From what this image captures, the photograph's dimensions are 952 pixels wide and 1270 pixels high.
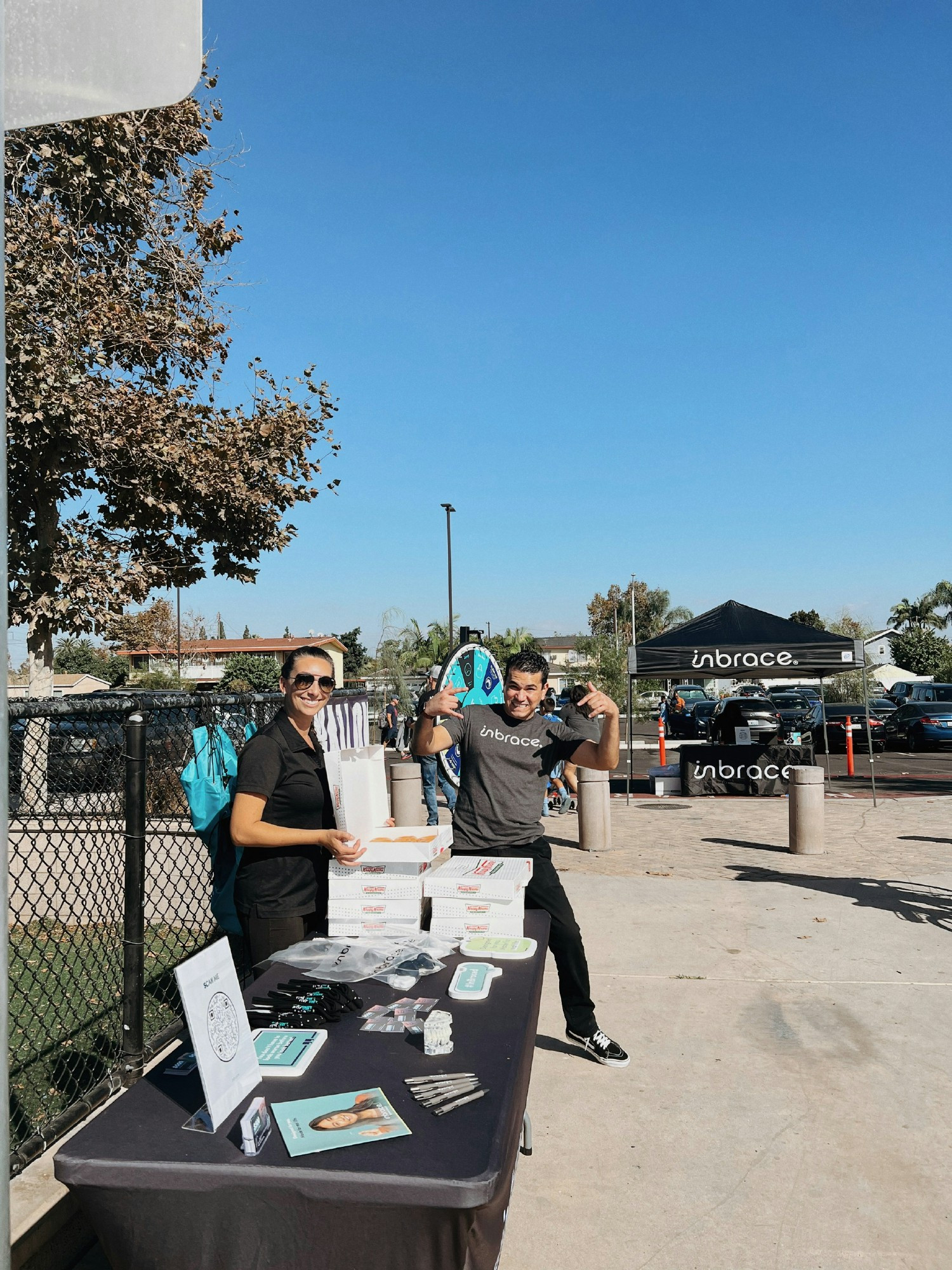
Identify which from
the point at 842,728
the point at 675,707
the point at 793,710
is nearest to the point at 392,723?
the point at 675,707

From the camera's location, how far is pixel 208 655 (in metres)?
74.2

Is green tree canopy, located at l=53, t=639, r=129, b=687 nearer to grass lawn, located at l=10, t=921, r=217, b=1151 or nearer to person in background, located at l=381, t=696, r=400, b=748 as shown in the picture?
person in background, located at l=381, t=696, r=400, b=748

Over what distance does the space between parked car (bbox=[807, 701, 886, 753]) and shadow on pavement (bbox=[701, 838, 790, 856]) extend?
41.7 ft

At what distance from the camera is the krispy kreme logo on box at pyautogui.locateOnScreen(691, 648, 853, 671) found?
14930 millimetres

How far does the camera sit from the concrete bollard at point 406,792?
1105 cm

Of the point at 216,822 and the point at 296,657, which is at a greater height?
the point at 296,657

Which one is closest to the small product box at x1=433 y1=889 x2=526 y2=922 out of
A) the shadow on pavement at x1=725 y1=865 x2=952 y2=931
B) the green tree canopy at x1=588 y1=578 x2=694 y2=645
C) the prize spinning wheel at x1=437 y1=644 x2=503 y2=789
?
the prize spinning wheel at x1=437 y1=644 x2=503 y2=789

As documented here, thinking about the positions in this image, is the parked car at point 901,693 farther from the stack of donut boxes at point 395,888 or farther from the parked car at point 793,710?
the stack of donut boxes at point 395,888

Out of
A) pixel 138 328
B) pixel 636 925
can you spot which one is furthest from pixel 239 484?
pixel 636 925

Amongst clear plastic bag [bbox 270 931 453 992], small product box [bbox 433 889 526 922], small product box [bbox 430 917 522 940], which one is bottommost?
clear plastic bag [bbox 270 931 453 992]

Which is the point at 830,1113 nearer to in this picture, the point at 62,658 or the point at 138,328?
the point at 138,328

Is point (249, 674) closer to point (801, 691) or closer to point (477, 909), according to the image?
point (801, 691)

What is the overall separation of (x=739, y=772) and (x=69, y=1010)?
1272 centimetres

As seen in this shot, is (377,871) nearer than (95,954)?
Yes
